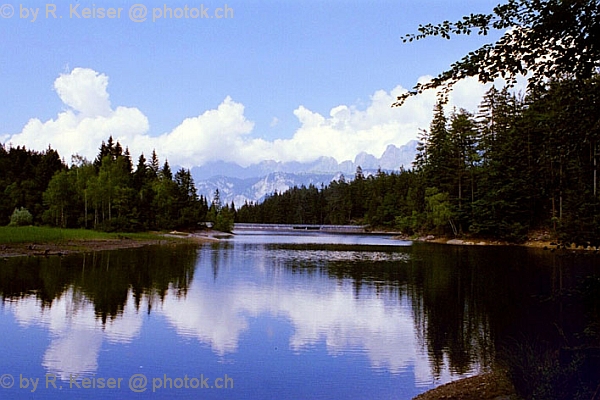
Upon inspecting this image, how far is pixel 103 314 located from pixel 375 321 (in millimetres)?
10347

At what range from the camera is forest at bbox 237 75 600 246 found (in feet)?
20.8

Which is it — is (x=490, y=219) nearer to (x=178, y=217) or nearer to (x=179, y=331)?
(x=178, y=217)

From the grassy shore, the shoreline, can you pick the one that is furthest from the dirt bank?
the grassy shore

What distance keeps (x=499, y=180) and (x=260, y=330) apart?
60.5 m

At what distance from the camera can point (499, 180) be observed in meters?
70.1

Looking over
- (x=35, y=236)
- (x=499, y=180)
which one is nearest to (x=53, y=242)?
(x=35, y=236)

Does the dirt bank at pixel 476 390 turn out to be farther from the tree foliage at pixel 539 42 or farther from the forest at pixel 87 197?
the forest at pixel 87 197

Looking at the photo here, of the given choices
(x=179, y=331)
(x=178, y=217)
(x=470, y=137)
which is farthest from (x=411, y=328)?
(x=178, y=217)

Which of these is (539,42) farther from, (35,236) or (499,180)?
(499,180)

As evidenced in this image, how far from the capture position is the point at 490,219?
7144 cm

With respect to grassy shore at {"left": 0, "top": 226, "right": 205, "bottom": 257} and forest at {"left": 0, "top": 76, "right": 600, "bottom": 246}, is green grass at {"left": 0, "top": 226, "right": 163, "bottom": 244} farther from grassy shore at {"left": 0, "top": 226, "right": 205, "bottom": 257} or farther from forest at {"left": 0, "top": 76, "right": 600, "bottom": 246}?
forest at {"left": 0, "top": 76, "right": 600, "bottom": 246}

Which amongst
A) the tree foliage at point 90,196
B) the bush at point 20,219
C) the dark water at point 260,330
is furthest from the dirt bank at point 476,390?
the bush at point 20,219

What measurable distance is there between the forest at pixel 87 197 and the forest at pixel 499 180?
44359mm

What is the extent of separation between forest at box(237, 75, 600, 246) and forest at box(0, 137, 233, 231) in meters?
44.4
